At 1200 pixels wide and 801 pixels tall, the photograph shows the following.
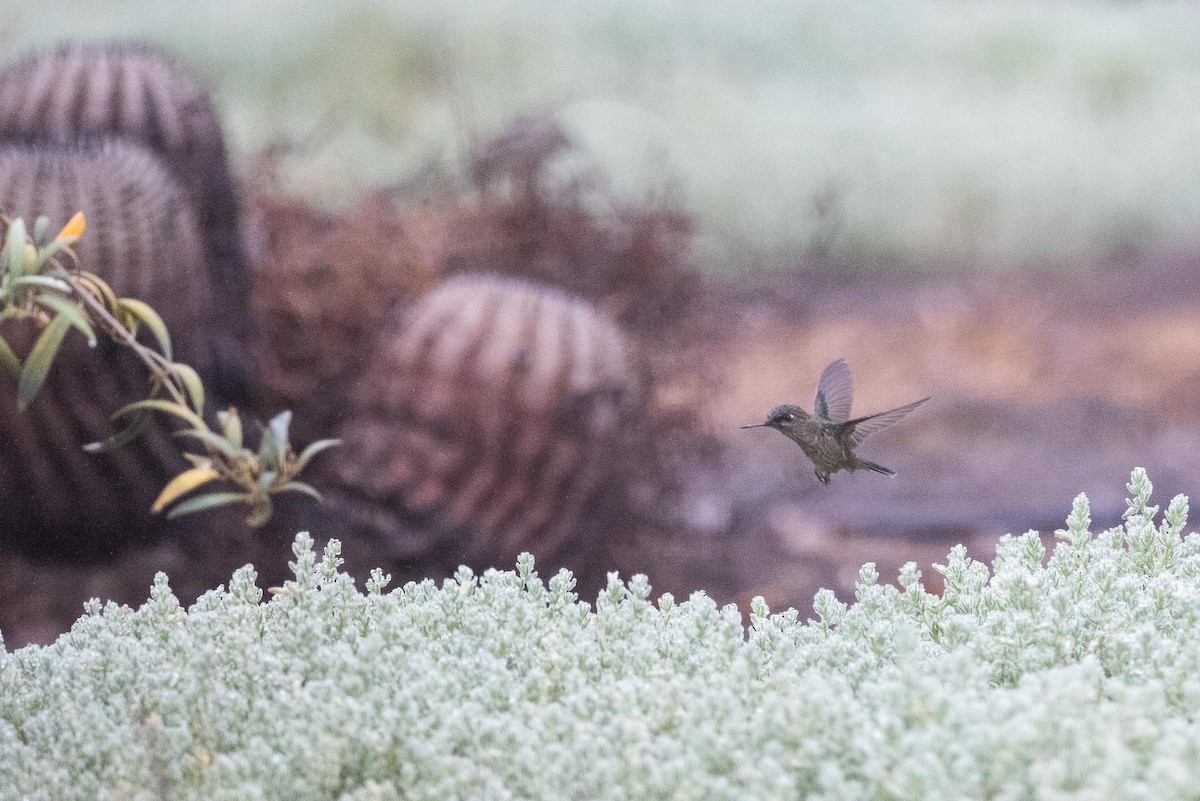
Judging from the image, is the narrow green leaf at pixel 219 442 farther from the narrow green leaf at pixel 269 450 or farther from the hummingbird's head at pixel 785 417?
the hummingbird's head at pixel 785 417

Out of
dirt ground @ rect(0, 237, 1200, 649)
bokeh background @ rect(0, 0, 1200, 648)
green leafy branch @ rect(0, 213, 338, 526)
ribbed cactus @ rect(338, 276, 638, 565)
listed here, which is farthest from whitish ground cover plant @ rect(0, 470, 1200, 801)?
bokeh background @ rect(0, 0, 1200, 648)

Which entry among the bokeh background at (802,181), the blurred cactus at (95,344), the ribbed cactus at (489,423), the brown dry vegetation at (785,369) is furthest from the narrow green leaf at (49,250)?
the bokeh background at (802,181)

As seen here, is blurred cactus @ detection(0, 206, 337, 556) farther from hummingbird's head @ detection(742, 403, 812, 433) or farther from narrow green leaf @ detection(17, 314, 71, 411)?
hummingbird's head @ detection(742, 403, 812, 433)

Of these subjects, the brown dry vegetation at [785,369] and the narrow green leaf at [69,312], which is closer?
→ the narrow green leaf at [69,312]

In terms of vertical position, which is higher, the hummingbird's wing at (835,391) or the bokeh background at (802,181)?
the bokeh background at (802,181)

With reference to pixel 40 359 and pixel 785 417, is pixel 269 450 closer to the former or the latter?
pixel 40 359

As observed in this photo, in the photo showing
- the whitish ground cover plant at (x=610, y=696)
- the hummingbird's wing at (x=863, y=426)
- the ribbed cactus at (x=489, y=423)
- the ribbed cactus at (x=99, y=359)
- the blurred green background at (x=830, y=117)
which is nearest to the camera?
the whitish ground cover plant at (x=610, y=696)

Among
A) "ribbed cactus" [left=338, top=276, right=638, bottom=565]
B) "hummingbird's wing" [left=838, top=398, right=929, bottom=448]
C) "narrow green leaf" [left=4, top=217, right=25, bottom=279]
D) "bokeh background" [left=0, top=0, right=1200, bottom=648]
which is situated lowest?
"narrow green leaf" [left=4, top=217, right=25, bottom=279]

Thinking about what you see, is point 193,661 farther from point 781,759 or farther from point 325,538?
point 325,538
